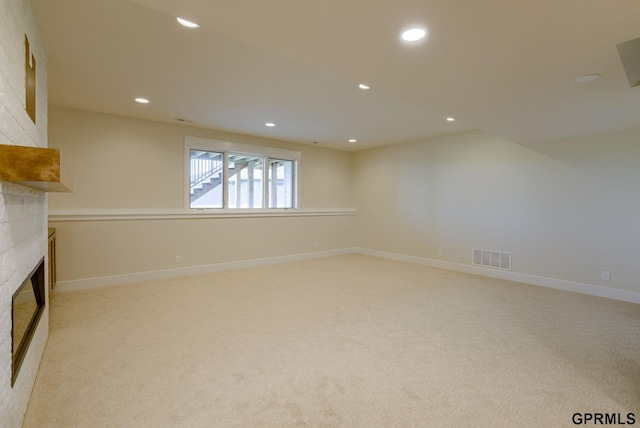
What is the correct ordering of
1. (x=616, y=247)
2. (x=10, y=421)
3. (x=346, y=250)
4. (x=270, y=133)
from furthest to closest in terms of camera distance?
1. (x=346, y=250)
2. (x=270, y=133)
3. (x=616, y=247)
4. (x=10, y=421)

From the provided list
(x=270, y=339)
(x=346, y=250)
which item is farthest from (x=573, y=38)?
(x=346, y=250)

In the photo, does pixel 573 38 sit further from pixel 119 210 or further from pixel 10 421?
pixel 119 210

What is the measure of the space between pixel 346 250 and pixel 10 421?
20.2 feet

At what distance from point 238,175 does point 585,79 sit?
4.97m

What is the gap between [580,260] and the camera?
419cm

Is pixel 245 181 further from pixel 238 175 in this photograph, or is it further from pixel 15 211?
pixel 15 211

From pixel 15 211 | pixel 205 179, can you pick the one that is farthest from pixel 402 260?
pixel 15 211

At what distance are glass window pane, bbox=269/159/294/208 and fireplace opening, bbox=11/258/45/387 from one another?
4.11m

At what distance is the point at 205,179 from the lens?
5422 mm

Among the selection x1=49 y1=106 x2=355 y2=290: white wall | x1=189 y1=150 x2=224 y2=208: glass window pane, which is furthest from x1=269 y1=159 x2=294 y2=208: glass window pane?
x1=189 y1=150 x2=224 y2=208: glass window pane

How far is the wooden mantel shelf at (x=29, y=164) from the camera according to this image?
1221mm

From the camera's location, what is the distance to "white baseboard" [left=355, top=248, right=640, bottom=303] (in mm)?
3873

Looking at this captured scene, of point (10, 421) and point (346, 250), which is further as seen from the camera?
point (346, 250)

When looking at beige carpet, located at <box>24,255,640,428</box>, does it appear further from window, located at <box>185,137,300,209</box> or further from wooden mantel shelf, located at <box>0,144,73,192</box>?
window, located at <box>185,137,300,209</box>
